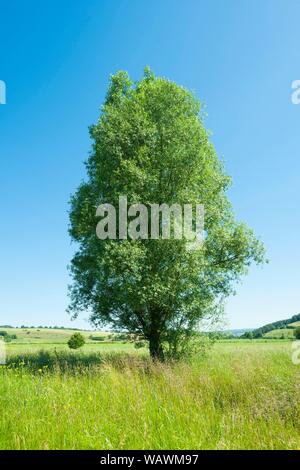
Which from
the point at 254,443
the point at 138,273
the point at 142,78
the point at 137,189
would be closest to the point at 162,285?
the point at 138,273

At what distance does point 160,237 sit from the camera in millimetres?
17094

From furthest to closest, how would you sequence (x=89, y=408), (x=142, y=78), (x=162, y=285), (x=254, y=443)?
(x=142, y=78) → (x=162, y=285) → (x=89, y=408) → (x=254, y=443)

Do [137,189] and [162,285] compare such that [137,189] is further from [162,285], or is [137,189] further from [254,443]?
[254,443]

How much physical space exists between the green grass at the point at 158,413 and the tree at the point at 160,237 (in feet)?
19.9

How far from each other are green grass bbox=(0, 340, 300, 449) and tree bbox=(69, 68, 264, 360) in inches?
239

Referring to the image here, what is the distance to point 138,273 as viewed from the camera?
1653 cm

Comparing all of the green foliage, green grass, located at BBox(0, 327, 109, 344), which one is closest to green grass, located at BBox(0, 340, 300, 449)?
green grass, located at BBox(0, 327, 109, 344)

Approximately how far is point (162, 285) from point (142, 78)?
12.6 meters

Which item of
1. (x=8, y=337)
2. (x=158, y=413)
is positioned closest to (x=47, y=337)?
(x=8, y=337)

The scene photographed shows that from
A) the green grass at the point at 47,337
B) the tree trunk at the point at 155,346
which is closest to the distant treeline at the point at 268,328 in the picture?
the green grass at the point at 47,337

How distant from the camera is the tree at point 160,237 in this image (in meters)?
17.0

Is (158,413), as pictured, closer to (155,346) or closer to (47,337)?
(155,346)

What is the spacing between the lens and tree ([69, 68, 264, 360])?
55.9ft

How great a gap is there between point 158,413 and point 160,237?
9976 millimetres
